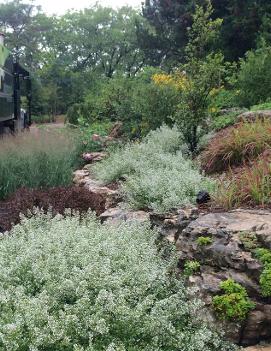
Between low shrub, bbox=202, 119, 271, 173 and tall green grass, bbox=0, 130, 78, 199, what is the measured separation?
2.64 meters

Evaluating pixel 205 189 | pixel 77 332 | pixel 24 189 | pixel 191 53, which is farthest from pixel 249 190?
pixel 191 53

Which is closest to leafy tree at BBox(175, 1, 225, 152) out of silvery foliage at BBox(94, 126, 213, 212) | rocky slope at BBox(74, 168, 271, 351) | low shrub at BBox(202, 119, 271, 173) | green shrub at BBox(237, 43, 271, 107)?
silvery foliage at BBox(94, 126, 213, 212)

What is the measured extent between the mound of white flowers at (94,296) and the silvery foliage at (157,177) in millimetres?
1019

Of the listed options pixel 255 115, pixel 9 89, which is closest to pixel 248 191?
pixel 255 115

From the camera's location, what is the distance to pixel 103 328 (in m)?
2.93

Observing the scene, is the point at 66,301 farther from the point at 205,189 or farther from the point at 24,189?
the point at 24,189

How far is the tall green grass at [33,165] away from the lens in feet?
27.3

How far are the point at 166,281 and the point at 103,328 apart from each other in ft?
3.52

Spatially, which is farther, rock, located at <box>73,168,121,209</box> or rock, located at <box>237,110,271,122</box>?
rock, located at <box>237,110,271,122</box>

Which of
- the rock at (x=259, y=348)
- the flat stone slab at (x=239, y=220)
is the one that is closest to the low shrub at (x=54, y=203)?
the flat stone slab at (x=239, y=220)

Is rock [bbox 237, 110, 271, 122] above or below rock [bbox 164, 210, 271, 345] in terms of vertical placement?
above

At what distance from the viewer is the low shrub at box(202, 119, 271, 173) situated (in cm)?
714

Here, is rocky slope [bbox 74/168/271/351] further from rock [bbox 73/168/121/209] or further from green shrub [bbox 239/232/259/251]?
rock [bbox 73/168/121/209]

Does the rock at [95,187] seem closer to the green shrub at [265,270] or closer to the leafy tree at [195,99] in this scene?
the leafy tree at [195,99]
